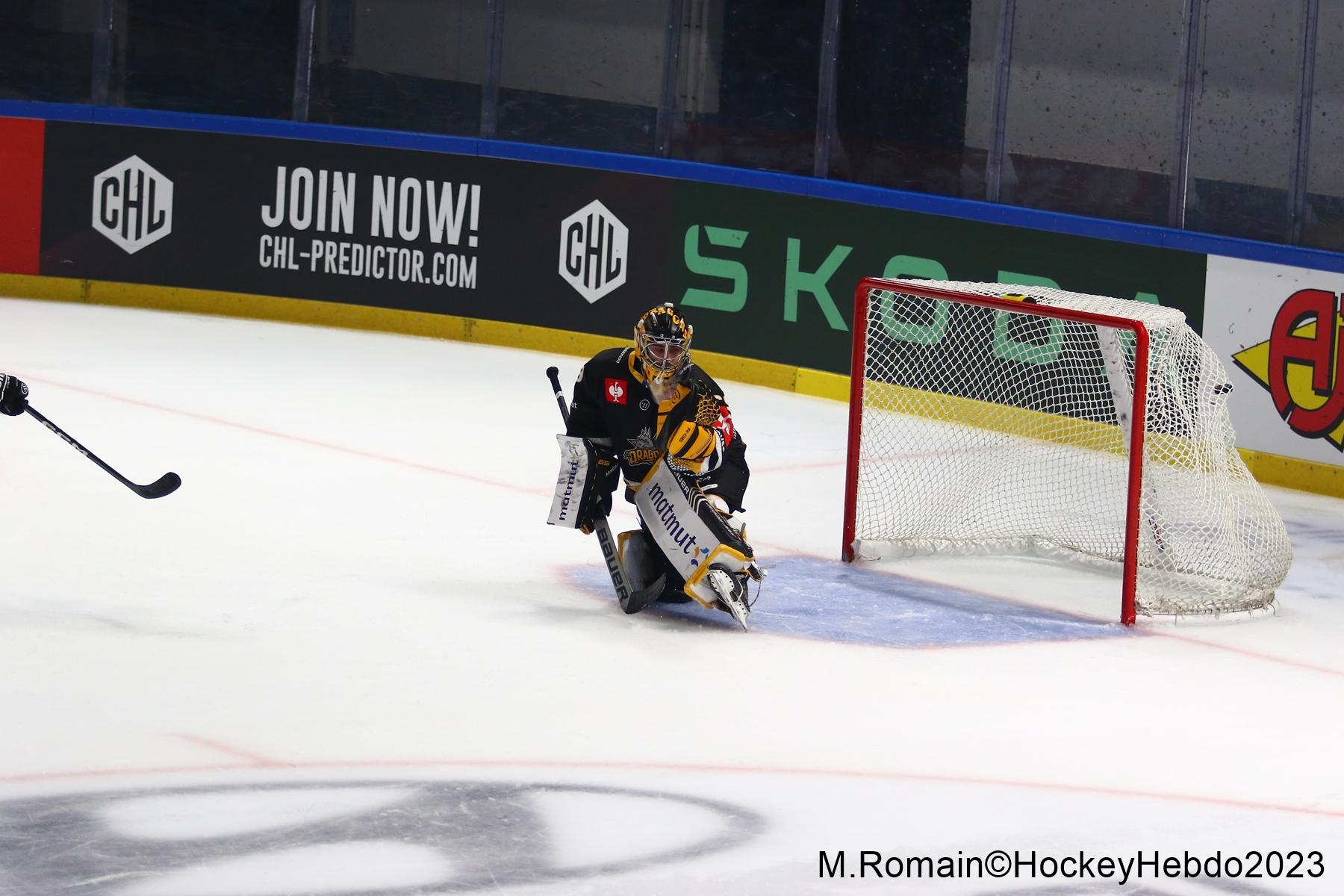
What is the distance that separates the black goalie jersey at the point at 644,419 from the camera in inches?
267

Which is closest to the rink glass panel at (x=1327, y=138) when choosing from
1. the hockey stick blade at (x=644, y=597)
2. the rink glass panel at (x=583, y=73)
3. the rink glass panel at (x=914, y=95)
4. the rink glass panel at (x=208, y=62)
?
the rink glass panel at (x=914, y=95)

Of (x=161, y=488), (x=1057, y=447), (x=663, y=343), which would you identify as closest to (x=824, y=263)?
(x=1057, y=447)

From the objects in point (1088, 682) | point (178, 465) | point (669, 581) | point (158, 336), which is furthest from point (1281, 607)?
point (158, 336)

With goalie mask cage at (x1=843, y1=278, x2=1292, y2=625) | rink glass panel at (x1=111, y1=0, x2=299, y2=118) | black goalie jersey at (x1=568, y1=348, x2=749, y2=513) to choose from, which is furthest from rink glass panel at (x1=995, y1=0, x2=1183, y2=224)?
rink glass panel at (x1=111, y1=0, x2=299, y2=118)

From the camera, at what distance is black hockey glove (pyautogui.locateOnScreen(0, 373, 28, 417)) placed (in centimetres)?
677

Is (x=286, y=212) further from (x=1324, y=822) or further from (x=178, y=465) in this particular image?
(x=1324, y=822)

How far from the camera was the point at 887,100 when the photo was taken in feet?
37.9

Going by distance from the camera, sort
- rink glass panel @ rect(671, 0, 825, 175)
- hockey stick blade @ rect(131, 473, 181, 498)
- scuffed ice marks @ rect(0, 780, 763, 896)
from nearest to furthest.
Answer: scuffed ice marks @ rect(0, 780, 763, 896) < hockey stick blade @ rect(131, 473, 181, 498) < rink glass panel @ rect(671, 0, 825, 175)

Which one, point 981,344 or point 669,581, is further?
point 981,344

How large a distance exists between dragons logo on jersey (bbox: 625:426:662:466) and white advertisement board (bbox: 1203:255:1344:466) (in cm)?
403

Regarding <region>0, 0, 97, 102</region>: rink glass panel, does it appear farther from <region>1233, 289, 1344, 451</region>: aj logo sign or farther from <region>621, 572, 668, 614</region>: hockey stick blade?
<region>621, 572, 668, 614</region>: hockey stick blade

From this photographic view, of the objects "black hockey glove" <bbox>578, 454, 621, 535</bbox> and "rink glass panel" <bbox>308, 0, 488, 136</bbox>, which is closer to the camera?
"black hockey glove" <bbox>578, 454, 621, 535</bbox>

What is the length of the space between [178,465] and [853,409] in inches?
114

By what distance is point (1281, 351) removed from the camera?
385 inches
